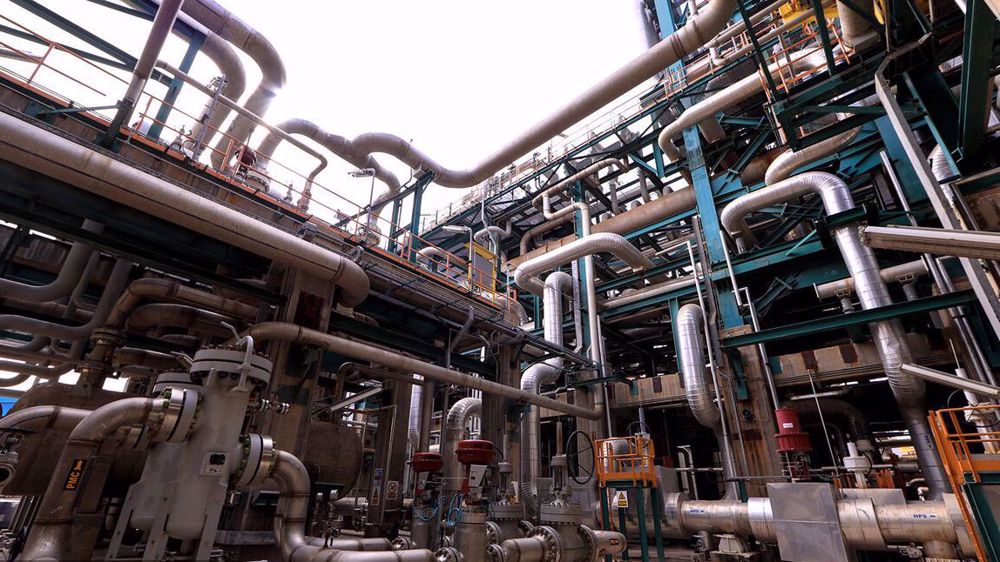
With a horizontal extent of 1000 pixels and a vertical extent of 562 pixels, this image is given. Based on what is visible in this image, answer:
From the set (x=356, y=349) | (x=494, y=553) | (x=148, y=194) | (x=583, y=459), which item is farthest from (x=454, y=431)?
(x=148, y=194)

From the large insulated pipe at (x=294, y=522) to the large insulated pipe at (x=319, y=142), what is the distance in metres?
10.7

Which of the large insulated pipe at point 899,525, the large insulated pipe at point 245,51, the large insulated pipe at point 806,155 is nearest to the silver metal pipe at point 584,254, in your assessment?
the large insulated pipe at point 806,155

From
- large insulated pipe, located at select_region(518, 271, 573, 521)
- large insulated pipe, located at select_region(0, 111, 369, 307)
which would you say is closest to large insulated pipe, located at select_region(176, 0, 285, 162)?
large insulated pipe, located at select_region(0, 111, 369, 307)

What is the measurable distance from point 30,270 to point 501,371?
1076 cm

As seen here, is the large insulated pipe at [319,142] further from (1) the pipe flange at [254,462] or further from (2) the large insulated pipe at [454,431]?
(1) the pipe flange at [254,462]

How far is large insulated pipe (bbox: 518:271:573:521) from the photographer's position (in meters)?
11.4

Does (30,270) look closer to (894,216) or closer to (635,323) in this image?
(635,323)

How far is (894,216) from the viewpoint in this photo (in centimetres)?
1031

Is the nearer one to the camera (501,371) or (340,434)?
(340,434)

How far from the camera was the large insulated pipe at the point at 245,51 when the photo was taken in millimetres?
10336

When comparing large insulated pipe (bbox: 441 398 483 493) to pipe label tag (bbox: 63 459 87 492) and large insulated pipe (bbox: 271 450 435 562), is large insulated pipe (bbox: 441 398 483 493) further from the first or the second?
pipe label tag (bbox: 63 459 87 492)

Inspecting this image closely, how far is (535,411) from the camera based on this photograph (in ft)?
43.5

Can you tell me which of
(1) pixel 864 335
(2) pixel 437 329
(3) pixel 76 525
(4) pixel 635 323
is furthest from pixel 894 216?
(3) pixel 76 525

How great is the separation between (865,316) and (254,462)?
37.1 ft
